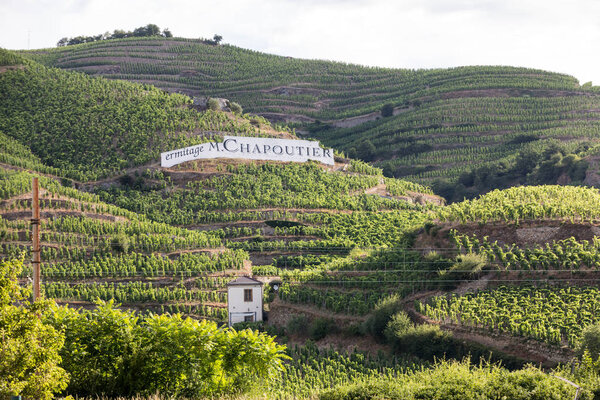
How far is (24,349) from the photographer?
70.8ft

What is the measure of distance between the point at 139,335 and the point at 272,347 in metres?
3.77

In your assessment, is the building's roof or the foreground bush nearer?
the foreground bush

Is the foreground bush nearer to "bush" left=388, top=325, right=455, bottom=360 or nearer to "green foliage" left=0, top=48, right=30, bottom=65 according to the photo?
"bush" left=388, top=325, right=455, bottom=360

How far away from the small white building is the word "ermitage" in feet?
84.5

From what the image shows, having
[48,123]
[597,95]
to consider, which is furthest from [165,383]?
[597,95]

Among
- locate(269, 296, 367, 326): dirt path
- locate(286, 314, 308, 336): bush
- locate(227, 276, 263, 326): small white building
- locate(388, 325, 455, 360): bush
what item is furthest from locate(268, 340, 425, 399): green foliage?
locate(227, 276, 263, 326): small white building

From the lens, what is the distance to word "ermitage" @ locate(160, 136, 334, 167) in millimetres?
73500

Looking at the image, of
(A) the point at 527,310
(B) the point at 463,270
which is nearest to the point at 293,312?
(B) the point at 463,270

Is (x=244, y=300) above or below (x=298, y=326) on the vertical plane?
above

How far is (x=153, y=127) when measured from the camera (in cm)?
8006

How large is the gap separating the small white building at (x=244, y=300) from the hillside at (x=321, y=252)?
3.08 ft

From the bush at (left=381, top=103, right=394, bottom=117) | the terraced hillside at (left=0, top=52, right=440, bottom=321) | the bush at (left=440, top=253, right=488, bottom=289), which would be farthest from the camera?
the bush at (left=381, top=103, right=394, bottom=117)

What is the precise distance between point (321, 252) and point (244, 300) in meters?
11.1

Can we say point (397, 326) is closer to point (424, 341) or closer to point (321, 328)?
point (424, 341)
